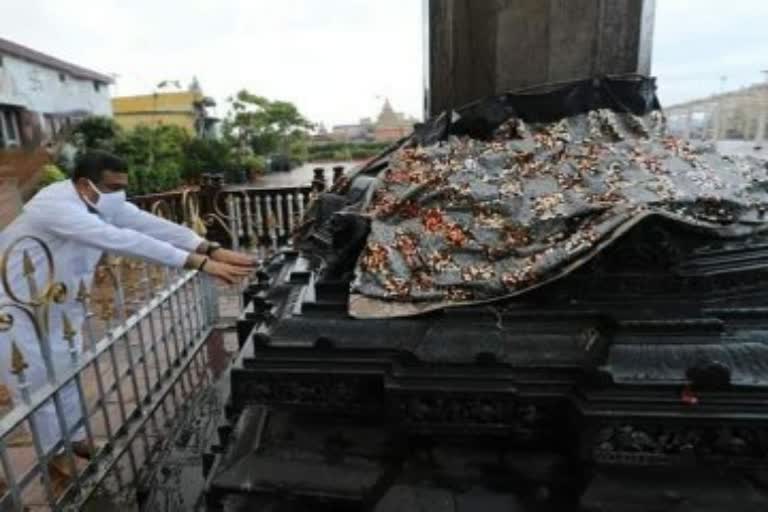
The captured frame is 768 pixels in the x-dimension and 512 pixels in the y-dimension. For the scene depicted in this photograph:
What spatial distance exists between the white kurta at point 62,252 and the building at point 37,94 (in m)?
18.6

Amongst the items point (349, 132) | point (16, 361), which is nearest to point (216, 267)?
point (16, 361)

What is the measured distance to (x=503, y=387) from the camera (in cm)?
203

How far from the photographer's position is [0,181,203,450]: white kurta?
2.69 meters

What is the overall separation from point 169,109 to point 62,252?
118ft

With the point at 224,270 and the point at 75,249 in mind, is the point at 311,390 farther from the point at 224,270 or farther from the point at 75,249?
the point at 75,249

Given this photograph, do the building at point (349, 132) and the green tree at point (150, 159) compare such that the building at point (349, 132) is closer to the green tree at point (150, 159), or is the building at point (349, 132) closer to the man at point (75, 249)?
the green tree at point (150, 159)

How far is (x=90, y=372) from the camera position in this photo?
12.6 feet

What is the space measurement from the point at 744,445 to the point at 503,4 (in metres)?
2.70

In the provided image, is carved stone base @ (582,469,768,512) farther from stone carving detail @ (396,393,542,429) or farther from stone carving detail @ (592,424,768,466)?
stone carving detail @ (396,393,542,429)

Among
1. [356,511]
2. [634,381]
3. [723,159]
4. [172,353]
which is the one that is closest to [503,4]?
[723,159]

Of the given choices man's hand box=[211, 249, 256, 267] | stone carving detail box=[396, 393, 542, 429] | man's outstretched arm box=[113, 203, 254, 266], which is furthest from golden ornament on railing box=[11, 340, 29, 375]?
stone carving detail box=[396, 393, 542, 429]

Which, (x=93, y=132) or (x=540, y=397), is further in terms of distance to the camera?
(x=93, y=132)

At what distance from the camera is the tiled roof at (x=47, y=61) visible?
1971cm

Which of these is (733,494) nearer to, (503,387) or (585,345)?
(585,345)
